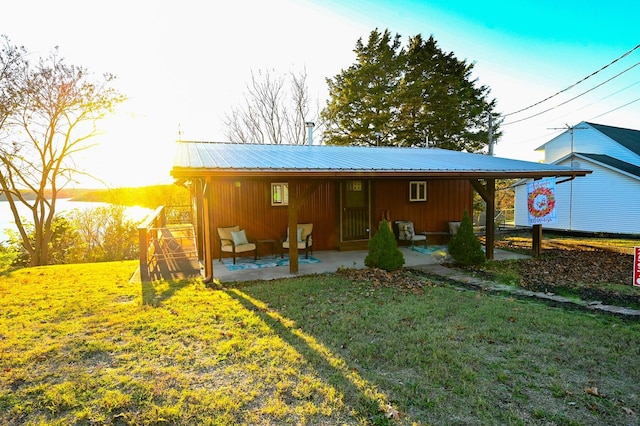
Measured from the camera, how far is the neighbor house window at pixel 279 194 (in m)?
9.13

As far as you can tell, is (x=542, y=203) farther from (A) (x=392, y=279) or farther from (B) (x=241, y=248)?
(B) (x=241, y=248)

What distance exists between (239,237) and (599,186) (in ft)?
50.6

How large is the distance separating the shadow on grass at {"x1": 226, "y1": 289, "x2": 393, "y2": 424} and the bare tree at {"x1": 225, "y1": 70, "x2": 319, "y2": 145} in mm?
16649

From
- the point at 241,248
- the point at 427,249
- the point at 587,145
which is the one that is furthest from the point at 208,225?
the point at 587,145

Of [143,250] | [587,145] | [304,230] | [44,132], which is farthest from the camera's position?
[587,145]

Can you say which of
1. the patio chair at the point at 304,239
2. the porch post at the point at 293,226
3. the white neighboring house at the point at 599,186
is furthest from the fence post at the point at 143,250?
the white neighboring house at the point at 599,186

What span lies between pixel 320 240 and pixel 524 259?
17.0 feet

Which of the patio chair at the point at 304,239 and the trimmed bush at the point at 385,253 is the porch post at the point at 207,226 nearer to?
the patio chair at the point at 304,239

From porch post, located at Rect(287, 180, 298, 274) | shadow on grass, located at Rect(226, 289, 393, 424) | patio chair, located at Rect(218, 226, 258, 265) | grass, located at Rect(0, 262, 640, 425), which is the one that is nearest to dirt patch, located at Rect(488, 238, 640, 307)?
grass, located at Rect(0, 262, 640, 425)

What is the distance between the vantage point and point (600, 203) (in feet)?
48.3

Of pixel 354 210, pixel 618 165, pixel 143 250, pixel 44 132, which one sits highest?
pixel 44 132

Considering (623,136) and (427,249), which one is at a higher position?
(623,136)

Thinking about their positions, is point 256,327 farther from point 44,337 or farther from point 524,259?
point 524,259

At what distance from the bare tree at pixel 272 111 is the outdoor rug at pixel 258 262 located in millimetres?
12394
